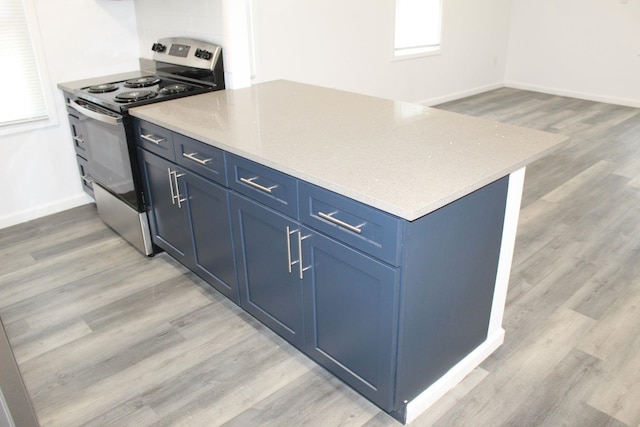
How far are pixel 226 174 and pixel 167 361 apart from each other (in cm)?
84

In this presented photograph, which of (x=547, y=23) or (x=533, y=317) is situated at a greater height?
(x=547, y=23)

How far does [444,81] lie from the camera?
6246 mm

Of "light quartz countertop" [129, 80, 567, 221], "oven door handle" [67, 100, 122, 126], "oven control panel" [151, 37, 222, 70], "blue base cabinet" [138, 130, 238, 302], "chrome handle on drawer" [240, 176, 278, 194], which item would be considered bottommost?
"blue base cabinet" [138, 130, 238, 302]

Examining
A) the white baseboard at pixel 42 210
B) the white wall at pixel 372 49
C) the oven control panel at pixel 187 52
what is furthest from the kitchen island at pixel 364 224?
the white wall at pixel 372 49

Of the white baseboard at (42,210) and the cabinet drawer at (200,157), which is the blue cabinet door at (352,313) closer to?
the cabinet drawer at (200,157)

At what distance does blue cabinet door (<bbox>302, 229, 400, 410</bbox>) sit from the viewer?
1625 millimetres

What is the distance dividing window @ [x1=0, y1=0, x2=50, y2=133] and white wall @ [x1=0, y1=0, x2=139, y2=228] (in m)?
0.06

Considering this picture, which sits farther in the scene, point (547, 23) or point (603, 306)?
point (547, 23)

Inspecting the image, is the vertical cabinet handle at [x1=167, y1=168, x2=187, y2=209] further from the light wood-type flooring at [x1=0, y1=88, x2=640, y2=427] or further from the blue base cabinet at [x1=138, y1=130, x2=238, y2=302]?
the light wood-type flooring at [x1=0, y1=88, x2=640, y2=427]

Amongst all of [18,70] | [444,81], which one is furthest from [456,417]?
[444,81]

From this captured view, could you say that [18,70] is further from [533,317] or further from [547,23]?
[547,23]

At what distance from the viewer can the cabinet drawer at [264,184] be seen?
1819 millimetres

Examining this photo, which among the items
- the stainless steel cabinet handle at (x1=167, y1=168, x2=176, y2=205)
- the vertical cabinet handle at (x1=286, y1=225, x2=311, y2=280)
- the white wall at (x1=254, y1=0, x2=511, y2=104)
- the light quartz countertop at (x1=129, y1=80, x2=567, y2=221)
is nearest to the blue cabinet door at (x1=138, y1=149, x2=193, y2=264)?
the stainless steel cabinet handle at (x1=167, y1=168, x2=176, y2=205)

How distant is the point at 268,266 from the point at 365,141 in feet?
2.09
